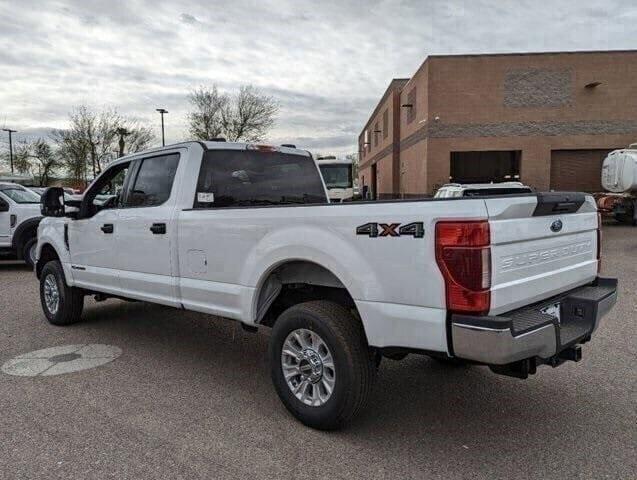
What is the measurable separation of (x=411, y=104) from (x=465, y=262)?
3078 cm

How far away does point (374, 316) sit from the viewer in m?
3.15

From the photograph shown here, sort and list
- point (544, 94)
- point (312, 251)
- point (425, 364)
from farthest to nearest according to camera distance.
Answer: point (544, 94) → point (425, 364) → point (312, 251)

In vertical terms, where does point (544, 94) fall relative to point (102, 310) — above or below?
above

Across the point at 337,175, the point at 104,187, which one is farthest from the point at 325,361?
the point at 337,175

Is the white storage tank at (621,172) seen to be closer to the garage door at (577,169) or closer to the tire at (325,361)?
the garage door at (577,169)

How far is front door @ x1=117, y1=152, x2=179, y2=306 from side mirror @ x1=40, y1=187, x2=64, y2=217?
1.26 metres

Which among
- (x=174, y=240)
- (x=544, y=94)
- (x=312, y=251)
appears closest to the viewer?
(x=312, y=251)

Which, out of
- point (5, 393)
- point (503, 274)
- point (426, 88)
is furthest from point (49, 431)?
point (426, 88)

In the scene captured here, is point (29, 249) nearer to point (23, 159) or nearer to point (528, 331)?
point (528, 331)

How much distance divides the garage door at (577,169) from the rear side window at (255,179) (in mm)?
24965

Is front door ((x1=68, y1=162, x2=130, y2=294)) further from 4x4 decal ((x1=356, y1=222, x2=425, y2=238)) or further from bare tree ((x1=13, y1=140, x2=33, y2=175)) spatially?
bare tree ((x1=13, y1=140, x2=33, y2=175))

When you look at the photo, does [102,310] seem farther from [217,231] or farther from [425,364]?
[425,364]

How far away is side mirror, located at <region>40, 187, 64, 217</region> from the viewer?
19.5 ft

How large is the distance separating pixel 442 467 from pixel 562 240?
1.64m
